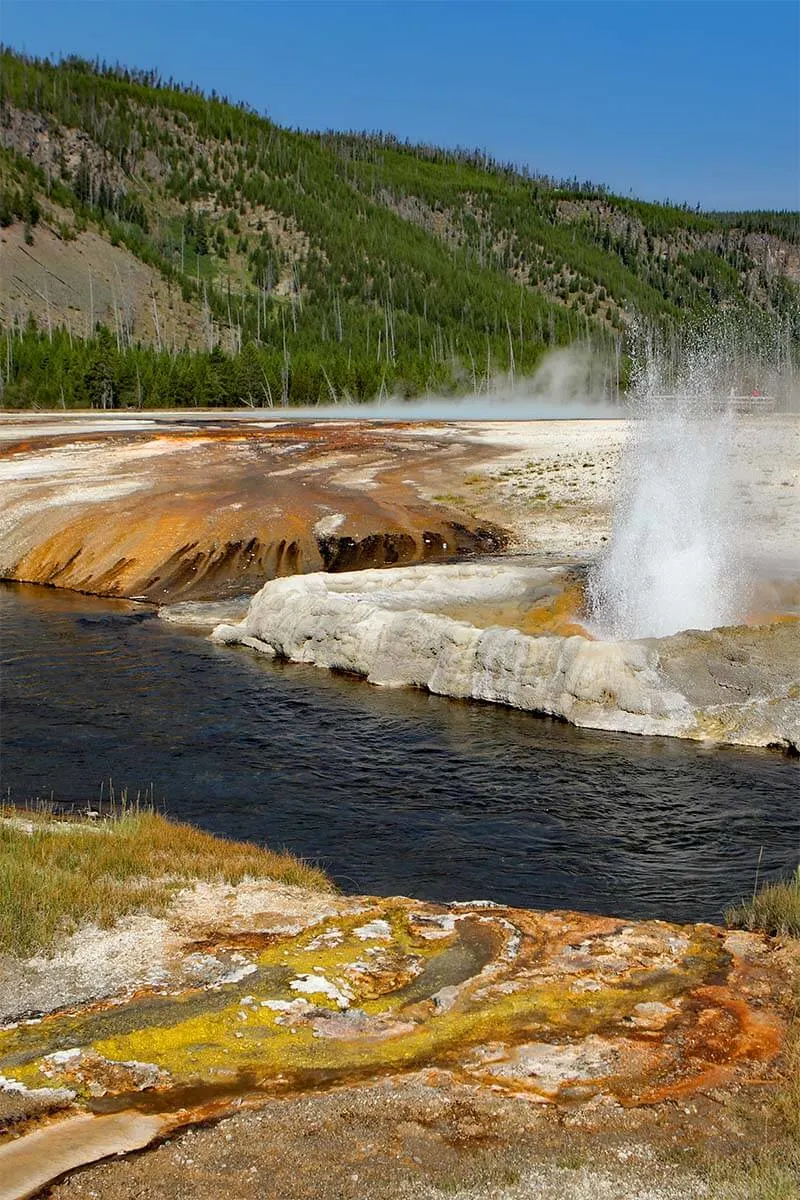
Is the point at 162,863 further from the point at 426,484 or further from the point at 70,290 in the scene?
the point at 70,290

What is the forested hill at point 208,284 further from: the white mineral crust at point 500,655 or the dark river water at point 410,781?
the dark river water at point 410,781

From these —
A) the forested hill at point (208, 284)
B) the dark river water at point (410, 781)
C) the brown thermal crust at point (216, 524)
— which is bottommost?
the dark river water at point (410, 781)

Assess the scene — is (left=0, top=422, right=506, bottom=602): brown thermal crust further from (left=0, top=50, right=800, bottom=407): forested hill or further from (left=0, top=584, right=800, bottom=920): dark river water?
(left=0, top=50, right=800, bottom=407): forested hill

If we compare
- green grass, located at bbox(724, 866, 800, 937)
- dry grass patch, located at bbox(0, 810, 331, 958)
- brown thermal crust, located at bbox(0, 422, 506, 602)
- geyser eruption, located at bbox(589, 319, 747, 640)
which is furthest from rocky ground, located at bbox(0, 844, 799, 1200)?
brown thermal crust, located at bbox(0, 422, 506, 602)

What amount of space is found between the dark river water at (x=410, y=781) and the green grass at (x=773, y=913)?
2.06 feet

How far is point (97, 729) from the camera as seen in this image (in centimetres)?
1728

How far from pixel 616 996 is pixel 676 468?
1505 centimetres

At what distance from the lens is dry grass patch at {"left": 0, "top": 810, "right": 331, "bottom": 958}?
880 cm

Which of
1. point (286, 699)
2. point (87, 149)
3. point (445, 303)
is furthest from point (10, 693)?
point (87, 149)

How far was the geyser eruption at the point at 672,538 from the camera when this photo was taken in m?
19.7

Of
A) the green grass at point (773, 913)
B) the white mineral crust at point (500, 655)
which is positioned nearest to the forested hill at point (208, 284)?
the white mineral crust at point (500, 655)

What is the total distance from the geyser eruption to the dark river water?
3515 millimetres

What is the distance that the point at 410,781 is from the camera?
49.0 ft

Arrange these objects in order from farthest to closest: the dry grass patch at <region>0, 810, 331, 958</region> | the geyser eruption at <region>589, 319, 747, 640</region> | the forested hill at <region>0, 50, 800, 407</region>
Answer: the forested hill at <region>0, 50, 800, 407</region> → the geyser eruption at <region>589, 319, 747, 640</region> → the dry grass patch at <region>0, 810, 331, 958</region>
